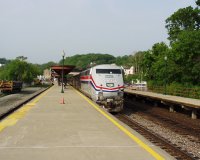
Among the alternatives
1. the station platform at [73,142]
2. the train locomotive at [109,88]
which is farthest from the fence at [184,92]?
the station platform at [73,142]

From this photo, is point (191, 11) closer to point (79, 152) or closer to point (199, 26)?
point (199, 26)

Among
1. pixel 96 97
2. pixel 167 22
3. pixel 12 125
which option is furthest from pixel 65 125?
pixel 167 22

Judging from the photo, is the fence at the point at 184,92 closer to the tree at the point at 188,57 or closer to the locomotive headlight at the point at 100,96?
the locomotive headlight at the point at 100,96

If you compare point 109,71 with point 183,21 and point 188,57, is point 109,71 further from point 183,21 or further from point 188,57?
point 183,21

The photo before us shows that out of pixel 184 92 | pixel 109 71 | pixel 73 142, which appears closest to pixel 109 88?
pixel 109 71

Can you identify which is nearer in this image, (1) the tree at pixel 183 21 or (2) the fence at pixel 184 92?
(2) the fence at pixel 184 92

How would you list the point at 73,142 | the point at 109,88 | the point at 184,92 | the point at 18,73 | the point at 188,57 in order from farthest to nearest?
the point at 18,73 < the point at 188,57 < the point at 184,92 < the point at 109,88 < the point at 73,142

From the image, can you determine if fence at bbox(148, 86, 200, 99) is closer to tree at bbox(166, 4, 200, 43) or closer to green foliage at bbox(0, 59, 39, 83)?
tree at bbox(166, 4, 200, 43)

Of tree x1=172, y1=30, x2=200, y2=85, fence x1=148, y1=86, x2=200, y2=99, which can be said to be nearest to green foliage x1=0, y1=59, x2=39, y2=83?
tree x1=172, y1=30, x2=200, y2=85

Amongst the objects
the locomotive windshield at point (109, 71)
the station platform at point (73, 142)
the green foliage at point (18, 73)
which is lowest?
the station platform at point (73, 142)

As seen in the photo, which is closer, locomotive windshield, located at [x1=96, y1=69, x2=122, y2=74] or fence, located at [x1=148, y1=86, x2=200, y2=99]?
locomotive windshield, located at [x1=96, y1=69, x2=122, y2=74]

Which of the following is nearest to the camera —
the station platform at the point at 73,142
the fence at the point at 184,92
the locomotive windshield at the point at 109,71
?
the station platform at the point at 73,142

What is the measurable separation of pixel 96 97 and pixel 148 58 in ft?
157

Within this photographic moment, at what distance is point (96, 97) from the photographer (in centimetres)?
2384
